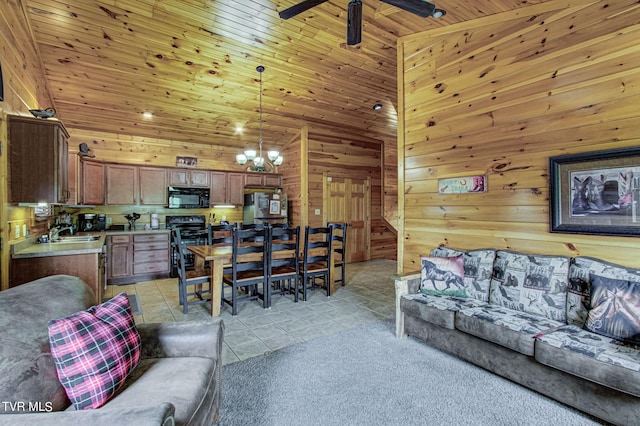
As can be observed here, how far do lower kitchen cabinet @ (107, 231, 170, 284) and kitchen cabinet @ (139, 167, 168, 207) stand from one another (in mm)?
695

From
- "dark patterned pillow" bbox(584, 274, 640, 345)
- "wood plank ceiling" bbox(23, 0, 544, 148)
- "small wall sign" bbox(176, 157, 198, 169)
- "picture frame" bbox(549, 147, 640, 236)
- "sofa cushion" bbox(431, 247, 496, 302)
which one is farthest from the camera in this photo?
"small wall sign" bbox(176, 157, 198, 169)

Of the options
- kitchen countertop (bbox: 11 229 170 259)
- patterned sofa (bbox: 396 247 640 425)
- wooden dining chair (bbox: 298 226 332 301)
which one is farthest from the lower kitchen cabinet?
patterned sofa (bbox: 396 247 640 425)

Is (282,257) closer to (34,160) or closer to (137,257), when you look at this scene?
(34,160)

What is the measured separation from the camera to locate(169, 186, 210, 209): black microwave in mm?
5746

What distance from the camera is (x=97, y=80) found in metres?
4.26

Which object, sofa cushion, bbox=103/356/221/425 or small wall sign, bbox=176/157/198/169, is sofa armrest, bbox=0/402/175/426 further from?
small wall sign, bbox=176/157/198/169

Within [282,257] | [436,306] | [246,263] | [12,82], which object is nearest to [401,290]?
Answer: [436,306]

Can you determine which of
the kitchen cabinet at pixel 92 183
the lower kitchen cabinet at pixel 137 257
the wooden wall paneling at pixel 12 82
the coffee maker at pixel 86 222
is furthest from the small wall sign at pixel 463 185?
the coffee maker at pixel 86 222

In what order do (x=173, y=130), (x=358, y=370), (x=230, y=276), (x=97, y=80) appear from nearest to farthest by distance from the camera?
(x=358, y=370) → (x=230, y=276) → (x=97, y=80) → (x=173, y=130)

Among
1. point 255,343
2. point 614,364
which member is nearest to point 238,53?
point 255,343

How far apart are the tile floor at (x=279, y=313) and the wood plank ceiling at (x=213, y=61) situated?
2957 mm

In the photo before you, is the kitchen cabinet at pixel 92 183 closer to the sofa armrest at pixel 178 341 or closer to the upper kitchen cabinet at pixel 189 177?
the upper kitchen cabinet at pixel 189 177

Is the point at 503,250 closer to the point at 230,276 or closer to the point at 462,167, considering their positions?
the point at 462,167

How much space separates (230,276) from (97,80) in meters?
3.33
